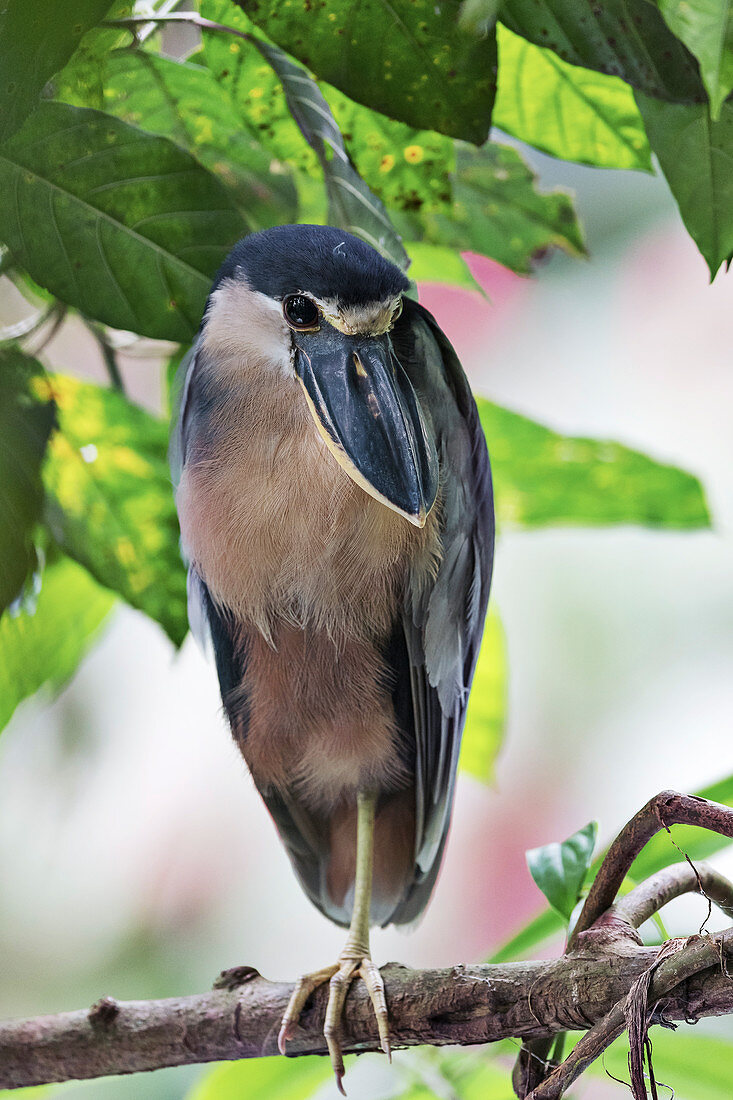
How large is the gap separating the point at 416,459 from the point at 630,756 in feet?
3.05

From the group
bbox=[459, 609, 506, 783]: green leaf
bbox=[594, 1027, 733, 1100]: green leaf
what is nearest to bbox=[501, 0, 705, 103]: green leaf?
bbox=[459, 609, 506, 783]: green leaf

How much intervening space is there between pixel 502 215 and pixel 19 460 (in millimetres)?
310

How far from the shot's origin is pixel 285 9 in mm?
428

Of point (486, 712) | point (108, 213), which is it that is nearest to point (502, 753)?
point (486, 712)

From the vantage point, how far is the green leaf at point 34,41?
0.38 meters

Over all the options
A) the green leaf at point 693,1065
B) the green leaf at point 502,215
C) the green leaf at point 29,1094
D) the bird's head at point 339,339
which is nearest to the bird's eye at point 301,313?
the bird's head at point 339,339

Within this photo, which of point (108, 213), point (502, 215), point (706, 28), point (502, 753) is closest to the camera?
point (706, 28)

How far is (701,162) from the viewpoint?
0.42 m

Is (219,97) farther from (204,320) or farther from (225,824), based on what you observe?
(225,824)

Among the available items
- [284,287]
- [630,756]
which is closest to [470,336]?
[630,756]

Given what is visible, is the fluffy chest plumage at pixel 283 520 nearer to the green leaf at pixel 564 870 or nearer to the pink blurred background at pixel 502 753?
the green leaf at pixel 564 870

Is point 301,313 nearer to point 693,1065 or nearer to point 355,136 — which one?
point 355,136

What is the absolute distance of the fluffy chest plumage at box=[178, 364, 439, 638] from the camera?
472 mm

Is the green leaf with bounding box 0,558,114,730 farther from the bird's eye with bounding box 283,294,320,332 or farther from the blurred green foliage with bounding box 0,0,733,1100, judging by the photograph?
the bird's eye with bounding box 283,294,320,332
